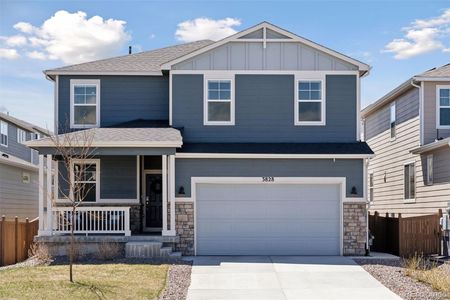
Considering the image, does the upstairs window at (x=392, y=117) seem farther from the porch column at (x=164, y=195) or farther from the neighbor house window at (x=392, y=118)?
the porch column at (x=164, y=195)

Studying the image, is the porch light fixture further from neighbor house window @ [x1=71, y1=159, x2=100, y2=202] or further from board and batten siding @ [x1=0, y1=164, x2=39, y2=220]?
board and batten siding @ [x1=0, y1=164, x2=39, y2=220]

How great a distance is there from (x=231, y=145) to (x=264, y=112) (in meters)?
1.44

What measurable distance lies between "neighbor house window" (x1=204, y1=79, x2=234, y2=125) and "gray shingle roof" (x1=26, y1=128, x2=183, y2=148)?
1.29m

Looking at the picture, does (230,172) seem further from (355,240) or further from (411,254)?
(411,254)

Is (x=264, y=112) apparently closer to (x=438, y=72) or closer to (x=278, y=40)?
(x=278, y=40)

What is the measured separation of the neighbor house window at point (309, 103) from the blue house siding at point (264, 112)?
18cm

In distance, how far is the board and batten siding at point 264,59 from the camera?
19.4m

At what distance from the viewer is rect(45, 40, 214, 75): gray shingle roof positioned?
20602mm

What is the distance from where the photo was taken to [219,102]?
19.4 metres

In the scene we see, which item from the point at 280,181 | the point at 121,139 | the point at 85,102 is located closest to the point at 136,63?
the point at 85,102

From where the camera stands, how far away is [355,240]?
18484 mm

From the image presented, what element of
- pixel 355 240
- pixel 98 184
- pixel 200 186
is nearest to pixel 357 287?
pixel 355 240

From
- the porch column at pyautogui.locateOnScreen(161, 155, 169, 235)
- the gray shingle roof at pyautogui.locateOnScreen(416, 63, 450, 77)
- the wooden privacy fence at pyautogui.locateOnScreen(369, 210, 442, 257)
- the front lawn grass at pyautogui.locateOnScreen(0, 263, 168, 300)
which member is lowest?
the front lawn grass at pyautogui.locateOnScreen(0, 263, 168, 300)

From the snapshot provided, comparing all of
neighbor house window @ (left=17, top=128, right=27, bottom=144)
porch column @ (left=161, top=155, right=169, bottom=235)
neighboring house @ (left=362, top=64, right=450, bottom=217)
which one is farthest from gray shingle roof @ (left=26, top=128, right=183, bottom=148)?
neighbor house window @ (left=17, top=128, right=27, bottom=144)
